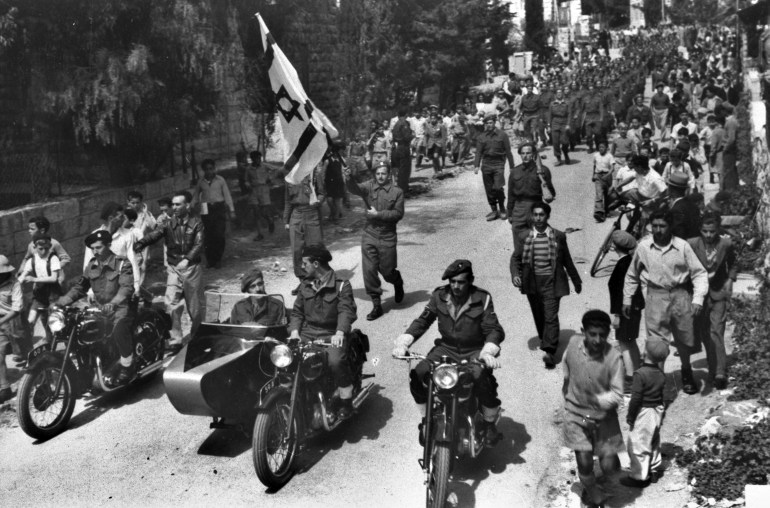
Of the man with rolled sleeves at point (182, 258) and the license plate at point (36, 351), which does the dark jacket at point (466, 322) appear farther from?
the man with rolled sleeves at point (182, 258)

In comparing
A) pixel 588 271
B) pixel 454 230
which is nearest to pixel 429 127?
pixel 454 230

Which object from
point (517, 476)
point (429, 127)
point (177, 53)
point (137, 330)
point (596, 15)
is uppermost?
point (596, 15)

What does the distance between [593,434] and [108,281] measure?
5.08m

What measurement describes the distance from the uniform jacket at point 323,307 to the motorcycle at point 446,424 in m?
1.35

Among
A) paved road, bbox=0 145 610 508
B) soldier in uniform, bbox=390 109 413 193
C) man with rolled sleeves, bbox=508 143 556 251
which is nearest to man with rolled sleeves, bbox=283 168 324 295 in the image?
paved road, bbox=0 145 610 508

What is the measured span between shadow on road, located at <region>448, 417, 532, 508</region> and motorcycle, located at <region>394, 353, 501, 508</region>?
0.30 meters

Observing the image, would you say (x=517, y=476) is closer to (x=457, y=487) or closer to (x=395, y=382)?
(x=457, y=487)

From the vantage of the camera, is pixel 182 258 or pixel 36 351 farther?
pixel 182 258

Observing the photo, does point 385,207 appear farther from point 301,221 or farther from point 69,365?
point 69,365

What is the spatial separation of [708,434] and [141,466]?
14.6 ft

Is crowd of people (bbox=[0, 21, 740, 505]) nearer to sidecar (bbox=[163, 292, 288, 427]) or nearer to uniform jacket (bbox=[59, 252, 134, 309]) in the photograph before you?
uniform jacket (bbox=[59, 252, 134, 309])

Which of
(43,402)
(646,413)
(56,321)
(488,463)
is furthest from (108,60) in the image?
(646,413)

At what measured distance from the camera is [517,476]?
23.0ft

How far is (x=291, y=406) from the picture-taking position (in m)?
6.98
